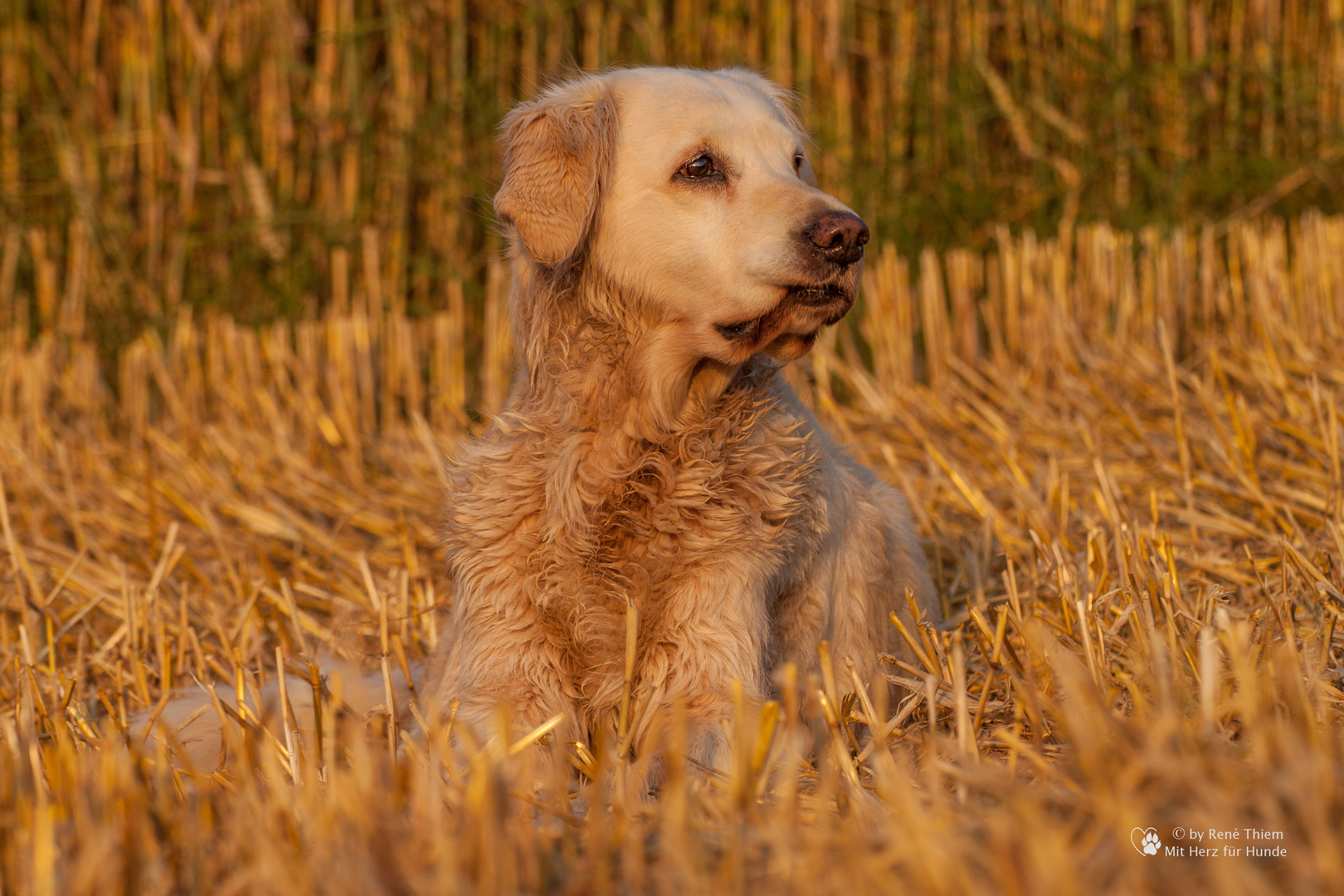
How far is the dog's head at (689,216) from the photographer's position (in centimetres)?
226

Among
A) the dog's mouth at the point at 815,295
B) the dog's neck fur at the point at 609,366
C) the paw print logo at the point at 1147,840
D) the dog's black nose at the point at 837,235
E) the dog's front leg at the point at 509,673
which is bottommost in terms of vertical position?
the dog's front leg at the point at 509,673

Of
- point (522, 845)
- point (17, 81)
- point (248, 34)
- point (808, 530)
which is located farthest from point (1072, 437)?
point (17, 81)

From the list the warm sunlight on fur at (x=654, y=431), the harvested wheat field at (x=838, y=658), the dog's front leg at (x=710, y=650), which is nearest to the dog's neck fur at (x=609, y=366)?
the warm sunlight on fur at (x=654, y=431)

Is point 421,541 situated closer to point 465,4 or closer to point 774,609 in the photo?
point 774,609

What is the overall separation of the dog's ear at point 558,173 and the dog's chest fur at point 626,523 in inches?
14.1

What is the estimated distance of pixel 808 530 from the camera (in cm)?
241

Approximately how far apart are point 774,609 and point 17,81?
5.68m

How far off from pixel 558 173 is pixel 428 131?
4279mm

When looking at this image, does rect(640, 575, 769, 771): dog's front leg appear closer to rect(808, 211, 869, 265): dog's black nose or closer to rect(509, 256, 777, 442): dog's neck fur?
rect(509, 256, 777, 442): dog's neck fur

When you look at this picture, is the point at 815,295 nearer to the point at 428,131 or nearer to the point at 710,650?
the point at 710,650

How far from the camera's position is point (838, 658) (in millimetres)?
2531

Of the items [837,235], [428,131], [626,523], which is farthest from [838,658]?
[428,131]

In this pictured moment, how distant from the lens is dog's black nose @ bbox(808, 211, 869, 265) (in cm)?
222

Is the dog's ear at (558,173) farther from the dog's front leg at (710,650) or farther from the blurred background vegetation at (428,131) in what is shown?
the blurred background vegetation at (428,131)
